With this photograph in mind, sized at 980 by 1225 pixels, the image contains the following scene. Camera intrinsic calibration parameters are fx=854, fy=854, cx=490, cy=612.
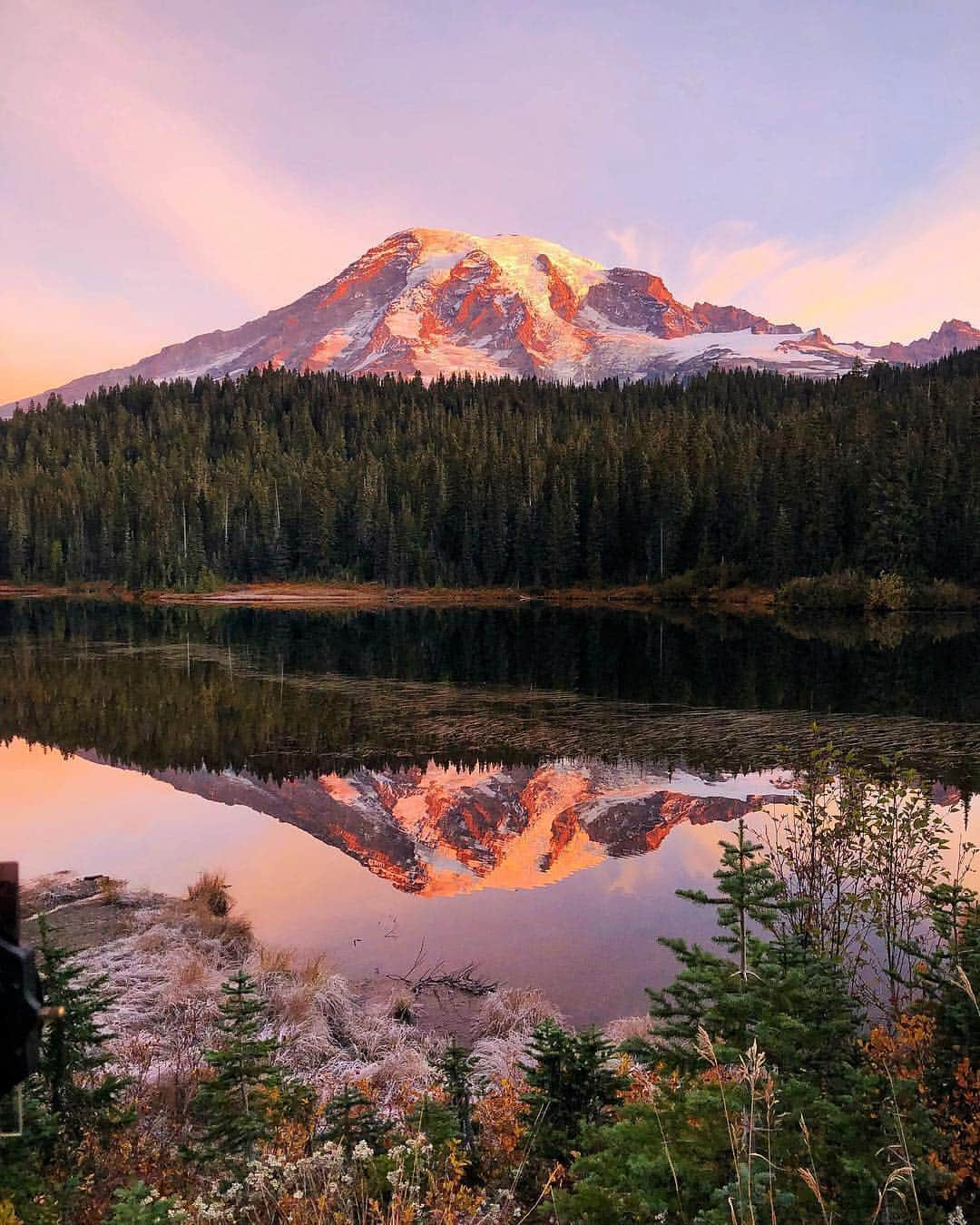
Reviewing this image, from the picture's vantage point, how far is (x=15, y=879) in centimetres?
151

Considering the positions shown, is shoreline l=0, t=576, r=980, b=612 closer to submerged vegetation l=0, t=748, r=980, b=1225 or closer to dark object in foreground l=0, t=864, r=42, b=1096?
submerged vegetation l=0, t=748, r=980, b=1225

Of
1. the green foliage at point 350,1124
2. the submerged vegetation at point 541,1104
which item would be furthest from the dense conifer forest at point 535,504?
the green foliage at point 350,1124

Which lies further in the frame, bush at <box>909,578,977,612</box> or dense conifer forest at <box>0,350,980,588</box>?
dense conifer forest at <box>0,350,980,588</box>

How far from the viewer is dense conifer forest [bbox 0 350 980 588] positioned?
312 feet

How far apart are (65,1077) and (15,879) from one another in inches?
340

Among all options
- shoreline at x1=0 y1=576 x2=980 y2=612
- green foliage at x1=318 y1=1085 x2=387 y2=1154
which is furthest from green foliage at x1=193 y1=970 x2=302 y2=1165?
shoreline at x1=0 y1=576 x2=980 y2=612

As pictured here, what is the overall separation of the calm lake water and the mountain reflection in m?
0.09

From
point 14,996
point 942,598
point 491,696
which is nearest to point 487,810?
point 491,696

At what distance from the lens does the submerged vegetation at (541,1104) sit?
5371 mm

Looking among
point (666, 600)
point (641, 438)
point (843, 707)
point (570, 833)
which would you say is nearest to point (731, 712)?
point (843, 707)

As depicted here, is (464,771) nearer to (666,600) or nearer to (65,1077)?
(65,1077)

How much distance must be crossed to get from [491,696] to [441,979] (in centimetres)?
2542

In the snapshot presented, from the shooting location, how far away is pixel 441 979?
1384cm

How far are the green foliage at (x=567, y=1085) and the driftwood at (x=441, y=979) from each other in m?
5.05
